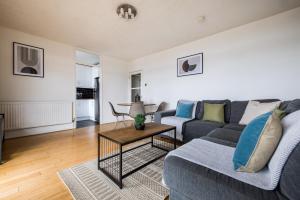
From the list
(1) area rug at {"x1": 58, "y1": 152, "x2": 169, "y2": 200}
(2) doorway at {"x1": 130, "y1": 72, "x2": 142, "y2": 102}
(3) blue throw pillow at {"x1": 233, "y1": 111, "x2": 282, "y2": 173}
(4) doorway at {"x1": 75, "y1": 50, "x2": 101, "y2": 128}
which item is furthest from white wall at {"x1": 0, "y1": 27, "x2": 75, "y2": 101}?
(3) blue throw pillow at {"x1": 233, "y1": 111, "x2": 282, "y2": 173}

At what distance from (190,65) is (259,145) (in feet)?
10.3

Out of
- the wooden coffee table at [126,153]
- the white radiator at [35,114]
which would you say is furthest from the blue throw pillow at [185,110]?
the white radiator at [35,114]

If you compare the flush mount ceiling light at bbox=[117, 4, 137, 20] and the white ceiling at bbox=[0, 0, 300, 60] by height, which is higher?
the white ceiling at bbox=[0, 0, 300, 60]

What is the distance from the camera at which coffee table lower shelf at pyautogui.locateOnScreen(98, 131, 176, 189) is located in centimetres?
167

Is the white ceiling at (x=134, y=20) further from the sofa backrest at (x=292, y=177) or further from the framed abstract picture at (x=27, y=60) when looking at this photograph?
the sofa backrest at (x=292, y=177)

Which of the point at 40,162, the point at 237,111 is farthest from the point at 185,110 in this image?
the point at 40,162

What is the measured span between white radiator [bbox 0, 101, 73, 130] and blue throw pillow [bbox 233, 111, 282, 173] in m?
4.11

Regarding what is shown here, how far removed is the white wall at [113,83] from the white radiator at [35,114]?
1257 mm

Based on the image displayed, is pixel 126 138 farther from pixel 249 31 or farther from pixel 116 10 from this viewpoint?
pixel 249 31

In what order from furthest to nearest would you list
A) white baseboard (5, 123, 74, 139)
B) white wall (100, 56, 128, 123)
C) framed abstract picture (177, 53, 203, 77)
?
1. white wall (100, 56, 128, 123)
2. framed abstract picture (177, 53, 203, 77)
3. white baseboard (5, 123, 74, 139)

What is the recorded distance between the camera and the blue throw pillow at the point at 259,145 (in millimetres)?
857

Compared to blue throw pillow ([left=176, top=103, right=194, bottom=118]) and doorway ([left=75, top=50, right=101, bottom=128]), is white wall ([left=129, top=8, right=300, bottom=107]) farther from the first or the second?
doorway ([left=75, top=50, right=101, bottom=128])

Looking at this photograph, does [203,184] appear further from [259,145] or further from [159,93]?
[159,93]

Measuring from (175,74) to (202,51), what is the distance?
954 mm
